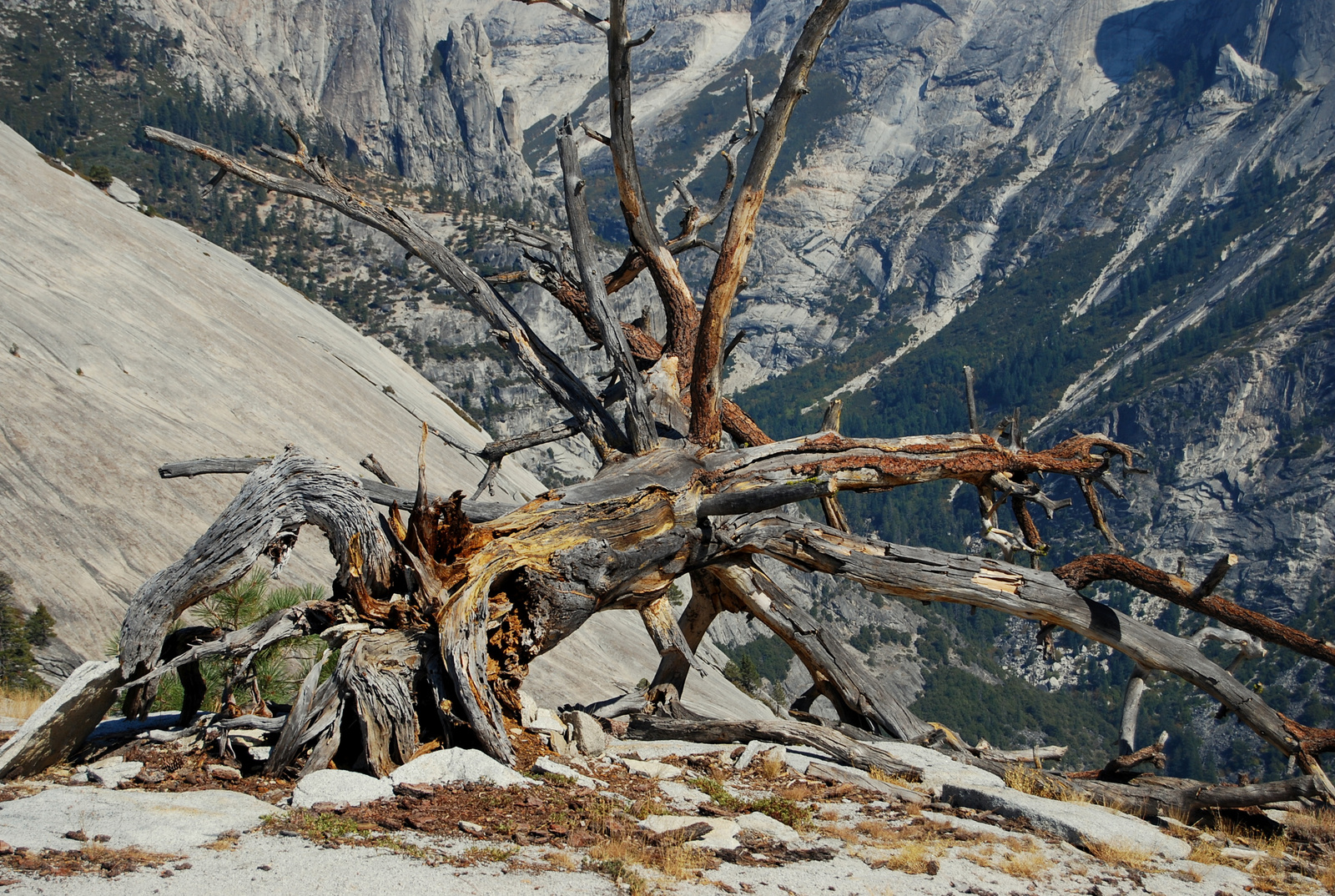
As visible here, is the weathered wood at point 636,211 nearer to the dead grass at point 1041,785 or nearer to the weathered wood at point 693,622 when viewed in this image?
the weathered wood at point 693,622

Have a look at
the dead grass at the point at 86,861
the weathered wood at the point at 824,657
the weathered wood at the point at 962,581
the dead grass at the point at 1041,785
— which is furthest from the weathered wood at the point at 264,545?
the dead grass at the point at 1041,785

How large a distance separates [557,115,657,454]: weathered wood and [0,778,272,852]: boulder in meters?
6.15

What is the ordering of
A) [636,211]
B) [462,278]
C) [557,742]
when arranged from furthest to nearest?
1. [636,211]
2. [462,278]
3. [557,742]

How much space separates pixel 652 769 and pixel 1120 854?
3670mm

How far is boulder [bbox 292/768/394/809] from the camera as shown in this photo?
6.87m

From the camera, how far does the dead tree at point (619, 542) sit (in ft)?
26.7

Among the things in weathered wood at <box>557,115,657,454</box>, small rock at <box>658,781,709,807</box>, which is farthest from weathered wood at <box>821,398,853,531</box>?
→ small rock at <box>658,781,709,807</box>

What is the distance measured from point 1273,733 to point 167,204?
460ft

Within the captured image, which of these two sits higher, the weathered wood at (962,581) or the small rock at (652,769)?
the weathered wood at (962,581)

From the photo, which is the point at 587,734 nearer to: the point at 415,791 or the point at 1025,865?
the point at 415,791

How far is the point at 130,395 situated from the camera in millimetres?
19891

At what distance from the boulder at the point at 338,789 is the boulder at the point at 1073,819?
4762mm

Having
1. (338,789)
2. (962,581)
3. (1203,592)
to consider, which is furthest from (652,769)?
(1203,592)

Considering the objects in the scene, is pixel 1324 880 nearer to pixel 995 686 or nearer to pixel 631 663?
pixel 631 663
